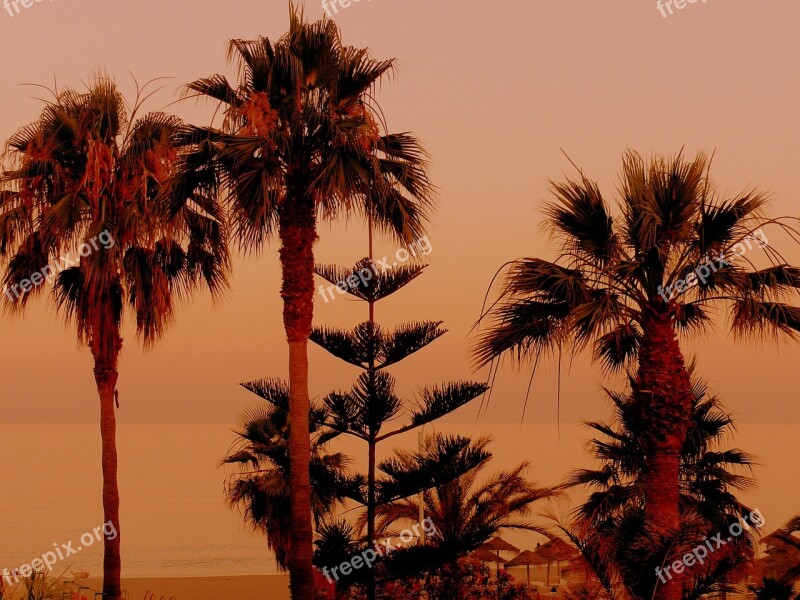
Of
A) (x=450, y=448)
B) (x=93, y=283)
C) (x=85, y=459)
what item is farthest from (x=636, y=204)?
(x=85, y=459)

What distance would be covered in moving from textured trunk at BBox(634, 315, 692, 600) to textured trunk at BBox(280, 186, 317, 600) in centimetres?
389

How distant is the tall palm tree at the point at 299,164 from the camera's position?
1219 centimetres

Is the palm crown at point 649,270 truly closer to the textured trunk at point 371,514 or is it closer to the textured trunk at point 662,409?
the textured trunk at point 662,409

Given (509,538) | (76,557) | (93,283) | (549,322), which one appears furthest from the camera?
(509,538)

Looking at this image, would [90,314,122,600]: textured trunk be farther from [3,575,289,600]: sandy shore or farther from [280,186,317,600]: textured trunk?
[3,575,289,600]: sandy shore

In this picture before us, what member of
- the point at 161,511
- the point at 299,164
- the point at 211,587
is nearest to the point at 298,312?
the point at 299,164

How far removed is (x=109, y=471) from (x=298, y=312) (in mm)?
3792

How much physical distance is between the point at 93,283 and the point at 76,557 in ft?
121

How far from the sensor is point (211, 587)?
3500 centimetres

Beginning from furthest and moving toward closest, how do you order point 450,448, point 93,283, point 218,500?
point 218,500, point 450,448, point 93,283

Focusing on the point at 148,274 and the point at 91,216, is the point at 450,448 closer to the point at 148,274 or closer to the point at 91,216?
the point at 148,274

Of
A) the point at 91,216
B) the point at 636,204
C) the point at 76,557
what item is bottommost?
the point at 76,557

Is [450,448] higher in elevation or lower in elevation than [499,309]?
lower

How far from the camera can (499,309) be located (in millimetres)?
11328
